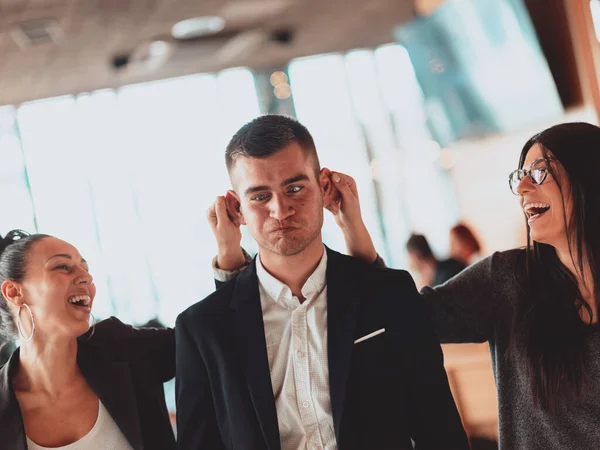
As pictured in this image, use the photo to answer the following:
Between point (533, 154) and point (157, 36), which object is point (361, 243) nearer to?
point (533, 154)

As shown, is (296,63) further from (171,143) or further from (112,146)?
(112,146)

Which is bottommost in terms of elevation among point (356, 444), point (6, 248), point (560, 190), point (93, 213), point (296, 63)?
point (356, 444)

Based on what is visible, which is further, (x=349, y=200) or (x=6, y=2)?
(x=6, y=2)

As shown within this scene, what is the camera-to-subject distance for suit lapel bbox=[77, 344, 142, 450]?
7.21 feet

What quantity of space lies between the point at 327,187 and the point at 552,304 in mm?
694

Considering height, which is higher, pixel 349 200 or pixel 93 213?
pixel 93 213

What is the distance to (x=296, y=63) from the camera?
9.80 metres

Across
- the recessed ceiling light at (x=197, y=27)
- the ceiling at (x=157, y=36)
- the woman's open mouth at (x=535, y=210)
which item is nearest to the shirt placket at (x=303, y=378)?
the woman's open mouth at (x=535, y=210)

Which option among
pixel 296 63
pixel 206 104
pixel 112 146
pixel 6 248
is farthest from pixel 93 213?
pixel 6 248

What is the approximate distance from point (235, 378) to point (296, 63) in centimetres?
824

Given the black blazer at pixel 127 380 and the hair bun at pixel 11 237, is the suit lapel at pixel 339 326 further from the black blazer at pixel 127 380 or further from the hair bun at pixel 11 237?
the hair bun at pixel 11 237

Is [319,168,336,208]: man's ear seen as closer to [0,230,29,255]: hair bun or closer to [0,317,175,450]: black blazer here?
[0,317,175,450]: black blazer

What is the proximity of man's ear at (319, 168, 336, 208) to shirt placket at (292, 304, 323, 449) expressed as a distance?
35 cm

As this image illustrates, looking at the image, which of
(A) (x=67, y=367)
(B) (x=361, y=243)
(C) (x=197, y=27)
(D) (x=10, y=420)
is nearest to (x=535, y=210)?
(B) (x=361, y=243)
